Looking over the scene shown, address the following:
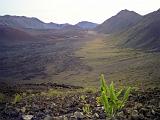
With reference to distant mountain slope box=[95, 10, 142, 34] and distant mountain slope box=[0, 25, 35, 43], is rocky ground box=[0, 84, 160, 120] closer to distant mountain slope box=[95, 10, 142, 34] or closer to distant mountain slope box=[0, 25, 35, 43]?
distant mountain slope box=[0, 25, 35, 43]

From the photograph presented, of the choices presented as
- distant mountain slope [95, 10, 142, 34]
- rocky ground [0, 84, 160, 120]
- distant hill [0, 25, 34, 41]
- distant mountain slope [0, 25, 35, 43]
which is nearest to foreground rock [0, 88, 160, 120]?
rocky ground [0, 84, 160, 120]

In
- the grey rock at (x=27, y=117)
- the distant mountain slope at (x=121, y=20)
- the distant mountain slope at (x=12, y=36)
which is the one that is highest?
the distant mountain slope at (x=121, y=20)

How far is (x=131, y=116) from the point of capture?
7.55m

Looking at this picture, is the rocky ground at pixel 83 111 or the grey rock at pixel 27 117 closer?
the rocky ground at pixel 83 111

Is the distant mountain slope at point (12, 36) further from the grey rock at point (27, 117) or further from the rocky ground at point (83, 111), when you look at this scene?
the grey rock at point (27, 117)

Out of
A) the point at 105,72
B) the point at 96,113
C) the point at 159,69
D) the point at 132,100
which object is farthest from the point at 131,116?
the point at 105,72

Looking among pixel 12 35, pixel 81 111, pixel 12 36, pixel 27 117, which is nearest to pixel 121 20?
pixel 12 35

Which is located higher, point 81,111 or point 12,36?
point 81,111

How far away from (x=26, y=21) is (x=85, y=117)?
194335 millimetres

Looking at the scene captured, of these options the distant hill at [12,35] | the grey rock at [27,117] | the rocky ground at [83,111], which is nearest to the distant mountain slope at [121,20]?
the distant hill at [12,35]

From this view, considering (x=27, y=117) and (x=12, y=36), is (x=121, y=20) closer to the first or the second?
(x=12, y=36)

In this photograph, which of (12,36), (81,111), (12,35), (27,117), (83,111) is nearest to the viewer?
(27,117)

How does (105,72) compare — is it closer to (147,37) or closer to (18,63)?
(18,63)

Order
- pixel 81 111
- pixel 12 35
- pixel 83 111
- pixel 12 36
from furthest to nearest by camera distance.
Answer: pixel 12 35, pixel 12 36, pixel 81 111, pixel 83 111
